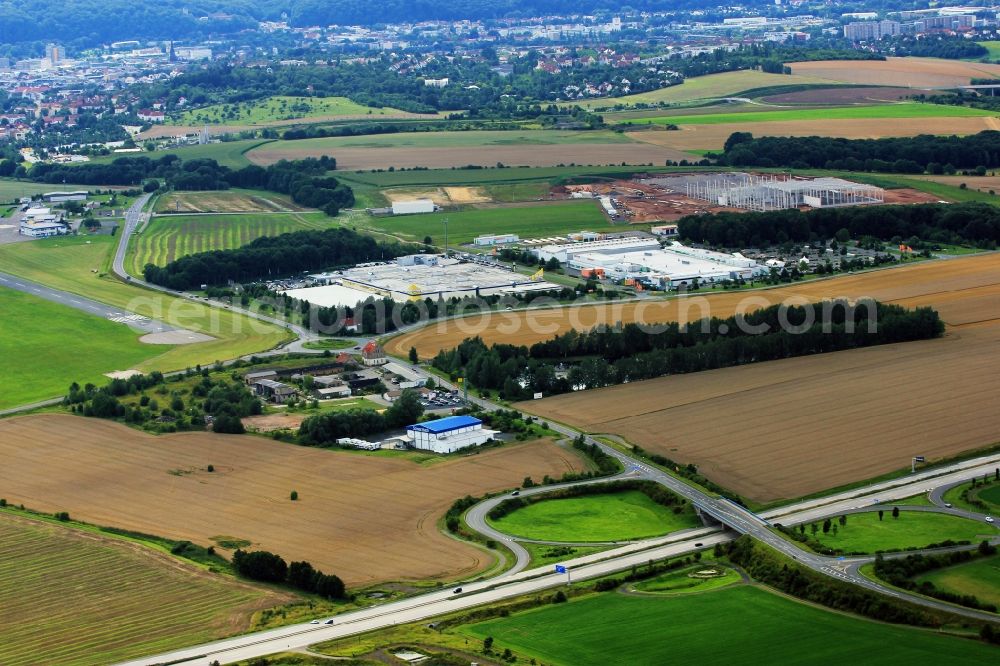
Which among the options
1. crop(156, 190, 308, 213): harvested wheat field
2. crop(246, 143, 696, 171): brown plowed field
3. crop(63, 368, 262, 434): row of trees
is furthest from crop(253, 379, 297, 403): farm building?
crop(246, 143, 696, 171): brown plowed field

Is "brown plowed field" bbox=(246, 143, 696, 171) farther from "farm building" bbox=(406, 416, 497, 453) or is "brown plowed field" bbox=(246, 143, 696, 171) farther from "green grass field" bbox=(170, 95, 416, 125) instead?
"farm building" bbox=(406, 416, 497, 453)

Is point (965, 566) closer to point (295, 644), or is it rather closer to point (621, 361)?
point (295, 644)

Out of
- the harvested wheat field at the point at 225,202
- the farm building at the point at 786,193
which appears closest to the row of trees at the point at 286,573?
the farm building at the point at 786,193

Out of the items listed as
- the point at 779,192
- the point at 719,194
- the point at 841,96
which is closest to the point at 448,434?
the point at 779,192

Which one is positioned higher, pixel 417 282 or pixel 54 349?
pixel 417 282

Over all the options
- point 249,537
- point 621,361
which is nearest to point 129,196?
point 621,361

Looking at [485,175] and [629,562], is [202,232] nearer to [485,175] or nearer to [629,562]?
[485,175]
